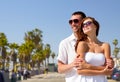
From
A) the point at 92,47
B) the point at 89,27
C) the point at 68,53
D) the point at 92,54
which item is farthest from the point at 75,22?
the point at 92,54

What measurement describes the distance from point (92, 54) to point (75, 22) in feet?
3.08

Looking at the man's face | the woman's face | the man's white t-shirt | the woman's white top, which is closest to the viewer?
the woman's white top

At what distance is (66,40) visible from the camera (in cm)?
539

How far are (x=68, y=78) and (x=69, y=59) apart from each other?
26 centimetres

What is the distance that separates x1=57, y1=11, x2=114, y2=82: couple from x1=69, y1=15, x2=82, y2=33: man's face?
0.37ft

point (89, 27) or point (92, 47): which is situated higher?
point (89, 27)

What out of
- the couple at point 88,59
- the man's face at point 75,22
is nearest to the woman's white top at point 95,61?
the couple at point 88,59

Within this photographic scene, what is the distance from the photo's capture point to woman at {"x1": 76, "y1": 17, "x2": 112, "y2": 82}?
179 inches

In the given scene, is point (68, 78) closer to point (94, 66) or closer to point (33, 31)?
point (94, 66)

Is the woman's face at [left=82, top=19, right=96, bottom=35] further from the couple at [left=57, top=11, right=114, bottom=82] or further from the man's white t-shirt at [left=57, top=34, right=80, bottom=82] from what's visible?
the man's white t-shirt at [left=57, top=34, right=80, bottom=82]

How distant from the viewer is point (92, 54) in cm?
455

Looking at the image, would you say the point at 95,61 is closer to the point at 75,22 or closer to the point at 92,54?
the point at 92,54

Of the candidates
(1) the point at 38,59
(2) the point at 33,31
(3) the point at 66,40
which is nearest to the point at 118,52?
(1) the point at 38,59

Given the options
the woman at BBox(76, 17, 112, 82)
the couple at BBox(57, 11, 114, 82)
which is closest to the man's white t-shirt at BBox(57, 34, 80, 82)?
the couple at BBox(57, 11, 114, 82)
